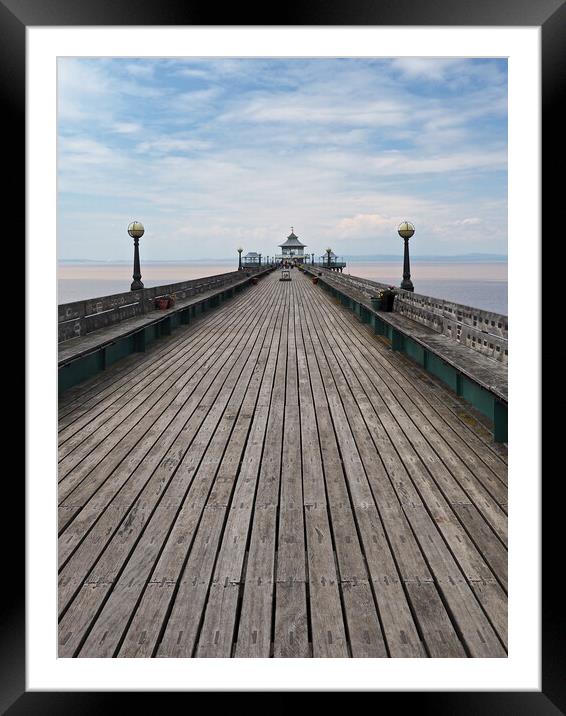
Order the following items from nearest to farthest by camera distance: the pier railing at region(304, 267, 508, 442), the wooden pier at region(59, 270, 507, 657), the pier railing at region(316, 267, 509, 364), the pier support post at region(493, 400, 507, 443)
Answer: the wooden pier at region(59, 270, 507, 657) < the pier support post at region(493, 400, 507, 443) < the pier railing at region(304, 267, 508, 442) < the pier railing at region(316, 267, 509, 364)

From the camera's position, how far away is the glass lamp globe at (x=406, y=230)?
12594 millimetres

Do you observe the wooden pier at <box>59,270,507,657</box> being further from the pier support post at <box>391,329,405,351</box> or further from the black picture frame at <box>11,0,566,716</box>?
the pier support post at <box>391,329,405,351</box>

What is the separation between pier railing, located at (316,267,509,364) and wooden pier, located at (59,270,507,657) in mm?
750

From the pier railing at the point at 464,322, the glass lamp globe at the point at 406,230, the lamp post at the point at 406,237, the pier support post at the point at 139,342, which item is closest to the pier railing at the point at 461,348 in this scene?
the pier railing at the point at 464,322

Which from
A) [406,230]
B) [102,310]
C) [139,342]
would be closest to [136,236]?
[139,342]

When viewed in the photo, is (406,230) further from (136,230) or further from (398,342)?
(136,230)

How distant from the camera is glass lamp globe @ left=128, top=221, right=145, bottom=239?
525 inches

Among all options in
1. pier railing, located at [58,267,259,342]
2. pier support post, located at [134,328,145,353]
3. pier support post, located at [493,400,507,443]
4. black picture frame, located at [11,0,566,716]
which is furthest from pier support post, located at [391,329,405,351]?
black picture frame, located at [11,0,566,716]

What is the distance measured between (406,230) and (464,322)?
5.95 metres

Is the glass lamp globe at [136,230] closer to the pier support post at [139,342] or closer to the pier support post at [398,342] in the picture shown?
the pier support post at [139,342]

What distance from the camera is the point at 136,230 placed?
1336 centimetres
